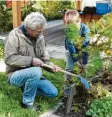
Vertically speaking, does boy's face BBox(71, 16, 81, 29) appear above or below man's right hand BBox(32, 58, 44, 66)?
above

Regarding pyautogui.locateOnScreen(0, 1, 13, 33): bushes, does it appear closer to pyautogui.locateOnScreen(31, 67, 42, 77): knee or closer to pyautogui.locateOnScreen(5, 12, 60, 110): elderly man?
pyautogui.locateOnScreen(5, 12, 60, 110): elderly man

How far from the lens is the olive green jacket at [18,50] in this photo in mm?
4316

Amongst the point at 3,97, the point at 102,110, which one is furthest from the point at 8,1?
the point at 102,110

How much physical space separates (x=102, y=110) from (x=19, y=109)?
1.03m

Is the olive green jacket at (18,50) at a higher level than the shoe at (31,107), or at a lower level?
higher

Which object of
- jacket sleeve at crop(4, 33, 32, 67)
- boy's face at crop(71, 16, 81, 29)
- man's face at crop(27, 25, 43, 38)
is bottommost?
jacket sleeve at crop(4, 33, 32, 67)

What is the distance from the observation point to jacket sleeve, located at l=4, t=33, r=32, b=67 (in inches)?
170

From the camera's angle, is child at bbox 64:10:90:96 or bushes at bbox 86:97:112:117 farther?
child at bbox 64:10:90:96

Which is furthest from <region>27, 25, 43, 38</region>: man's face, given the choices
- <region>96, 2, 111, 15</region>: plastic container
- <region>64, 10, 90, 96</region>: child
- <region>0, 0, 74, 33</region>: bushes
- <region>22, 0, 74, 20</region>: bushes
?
<region>22, 0, 74, 20</region>: bushes

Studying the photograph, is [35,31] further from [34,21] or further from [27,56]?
[27,56]

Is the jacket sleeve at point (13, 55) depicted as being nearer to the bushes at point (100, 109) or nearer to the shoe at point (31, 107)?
the shoe at point (31, 107)

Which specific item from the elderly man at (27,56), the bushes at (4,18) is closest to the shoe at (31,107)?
the elderly man at (27,56)

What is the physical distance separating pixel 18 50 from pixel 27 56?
133 mm

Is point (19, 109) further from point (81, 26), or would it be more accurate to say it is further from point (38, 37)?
point (81, 26)
